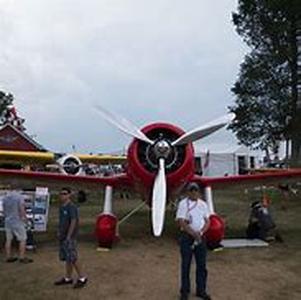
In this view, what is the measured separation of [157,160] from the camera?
12.4 metres

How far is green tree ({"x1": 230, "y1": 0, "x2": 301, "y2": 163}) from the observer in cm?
3303

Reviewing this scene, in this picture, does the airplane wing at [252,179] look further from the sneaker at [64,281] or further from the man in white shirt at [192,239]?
the man in white shirt at [192,239]

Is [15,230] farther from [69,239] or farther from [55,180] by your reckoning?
[55,180]

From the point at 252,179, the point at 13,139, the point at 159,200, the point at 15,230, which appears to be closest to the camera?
the point at 15,230

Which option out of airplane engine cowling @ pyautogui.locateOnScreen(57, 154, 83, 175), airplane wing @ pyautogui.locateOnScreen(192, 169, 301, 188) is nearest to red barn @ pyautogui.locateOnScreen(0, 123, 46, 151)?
airplane engine cowling @ pyautogui.locateOnScreen(57, 154, 83, 175)

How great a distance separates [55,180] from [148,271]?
14.5 ft

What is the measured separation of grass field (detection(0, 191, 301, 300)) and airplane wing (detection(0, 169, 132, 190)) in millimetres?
1200

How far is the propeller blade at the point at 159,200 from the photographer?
10.5 meters

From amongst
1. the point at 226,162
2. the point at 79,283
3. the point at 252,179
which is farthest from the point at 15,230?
the point at 226,162

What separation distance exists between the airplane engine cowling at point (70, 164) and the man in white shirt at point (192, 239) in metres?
19.3

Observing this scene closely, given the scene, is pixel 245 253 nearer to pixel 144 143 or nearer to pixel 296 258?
pixel 296 258

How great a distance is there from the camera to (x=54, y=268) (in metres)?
10.5

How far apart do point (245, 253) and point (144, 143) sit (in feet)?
9.66

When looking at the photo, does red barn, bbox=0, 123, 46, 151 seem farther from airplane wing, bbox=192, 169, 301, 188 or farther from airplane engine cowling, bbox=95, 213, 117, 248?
airplane engine cowling, bbox=95, 213, 117, 248
